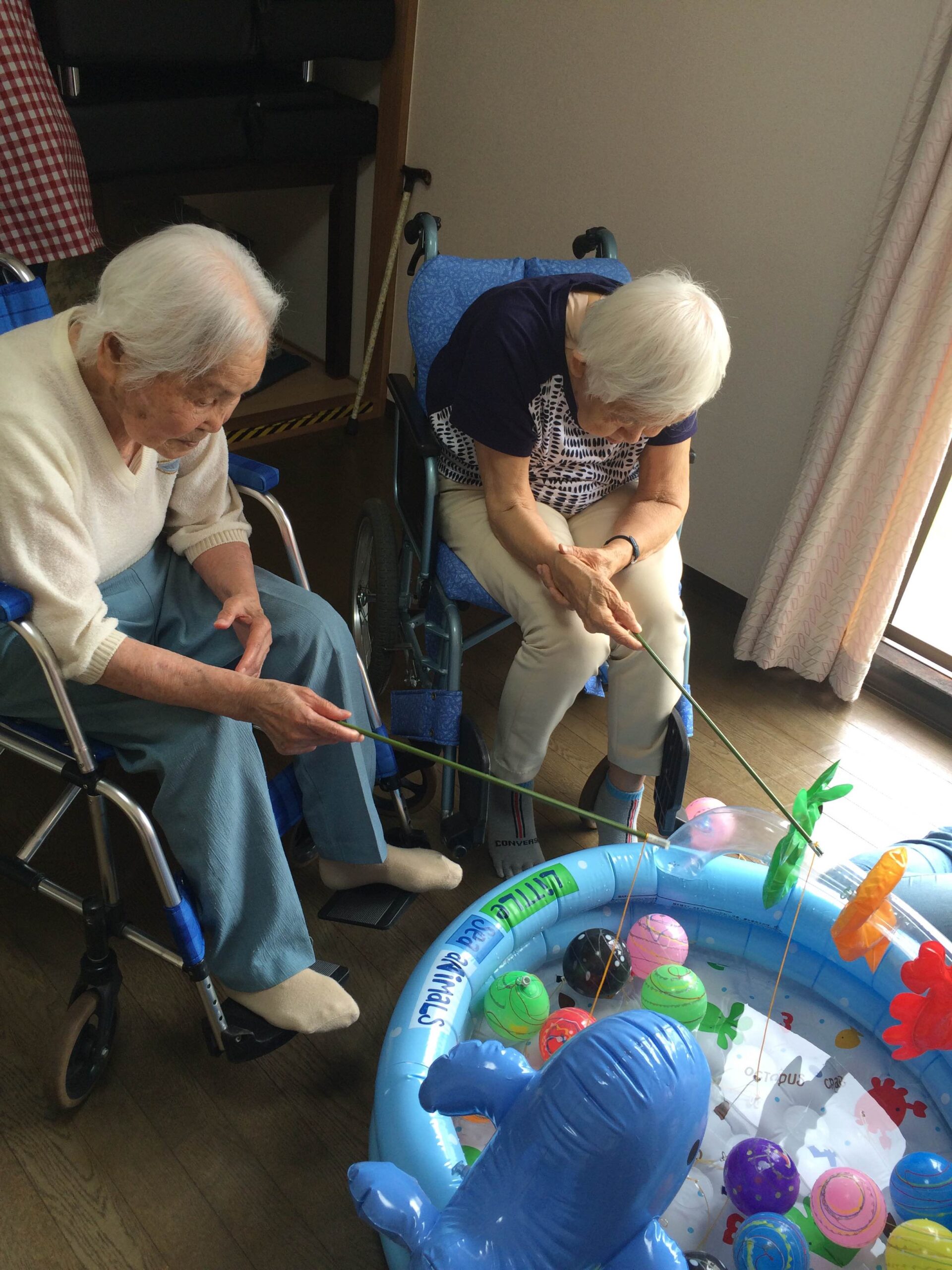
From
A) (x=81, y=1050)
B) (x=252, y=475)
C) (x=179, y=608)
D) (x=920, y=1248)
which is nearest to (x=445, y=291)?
(x=252, y=475)

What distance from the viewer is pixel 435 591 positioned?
6.77 ft

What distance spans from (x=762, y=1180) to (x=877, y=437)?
1684 mm

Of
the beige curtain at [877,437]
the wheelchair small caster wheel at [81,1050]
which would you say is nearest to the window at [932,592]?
the beige curtain at [877,437]

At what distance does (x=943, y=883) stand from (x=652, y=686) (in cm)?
57

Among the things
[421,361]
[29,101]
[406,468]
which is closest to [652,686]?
[406,468]

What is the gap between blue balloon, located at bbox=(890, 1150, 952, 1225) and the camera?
1.33 meters

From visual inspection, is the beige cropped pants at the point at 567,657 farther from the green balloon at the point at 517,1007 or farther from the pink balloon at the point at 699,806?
the green balloon at the point at 517,1007

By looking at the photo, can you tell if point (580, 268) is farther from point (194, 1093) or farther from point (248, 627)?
point (194, 1093)

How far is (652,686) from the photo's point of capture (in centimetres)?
189

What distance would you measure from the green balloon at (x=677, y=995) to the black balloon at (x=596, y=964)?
0.06 metres

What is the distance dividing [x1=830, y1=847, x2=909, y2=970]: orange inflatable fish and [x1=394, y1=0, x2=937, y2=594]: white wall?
1.58 m

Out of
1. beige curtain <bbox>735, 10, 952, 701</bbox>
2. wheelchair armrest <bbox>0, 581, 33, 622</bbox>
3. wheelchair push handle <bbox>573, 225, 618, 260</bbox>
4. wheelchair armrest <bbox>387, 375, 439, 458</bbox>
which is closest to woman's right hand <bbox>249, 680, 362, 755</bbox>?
wheelchair armrest <bbox>0, 581, 33, 622</bbox>

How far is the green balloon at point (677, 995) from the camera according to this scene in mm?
1575

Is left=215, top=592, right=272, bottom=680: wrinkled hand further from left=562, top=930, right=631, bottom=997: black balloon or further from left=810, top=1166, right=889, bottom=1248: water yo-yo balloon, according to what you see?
left=810, top=1166, right=889, bottom=1248: water yo-yo balloon
